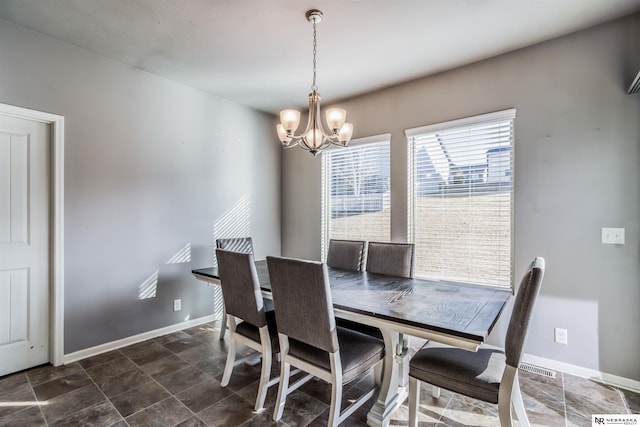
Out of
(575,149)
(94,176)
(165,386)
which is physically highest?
(575,149)

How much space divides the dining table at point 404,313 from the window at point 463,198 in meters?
0.88

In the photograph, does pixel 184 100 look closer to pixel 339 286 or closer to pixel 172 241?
pixel 172 241

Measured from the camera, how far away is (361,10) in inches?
85.7

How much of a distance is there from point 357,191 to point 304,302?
2.34 m

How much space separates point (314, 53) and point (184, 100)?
5.35ft

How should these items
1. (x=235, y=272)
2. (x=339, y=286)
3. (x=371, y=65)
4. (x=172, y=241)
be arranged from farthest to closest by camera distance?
(x=172, y=241)
(x=371, y=65)
(x=339, y=286)
(x=235, y=272)

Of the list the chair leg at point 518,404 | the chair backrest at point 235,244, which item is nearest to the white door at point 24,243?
the chair backrest at point 235,244

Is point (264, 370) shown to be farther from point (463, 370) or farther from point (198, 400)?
point (463, 370)

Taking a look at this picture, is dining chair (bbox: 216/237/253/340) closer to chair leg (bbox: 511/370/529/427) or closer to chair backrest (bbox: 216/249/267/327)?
chair backrest (bbox: 216/249/267/327)

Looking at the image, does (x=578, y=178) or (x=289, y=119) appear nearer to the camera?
(x=289, y=119)

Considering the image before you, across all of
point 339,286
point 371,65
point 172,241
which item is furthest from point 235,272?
point 371,65

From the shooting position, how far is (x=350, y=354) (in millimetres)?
1778

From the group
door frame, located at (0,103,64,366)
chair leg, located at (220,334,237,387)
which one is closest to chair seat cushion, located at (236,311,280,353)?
chair leg, located at (220,334,237,387)

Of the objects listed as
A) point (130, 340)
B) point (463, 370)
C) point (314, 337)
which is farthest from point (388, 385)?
point (130, 340)
